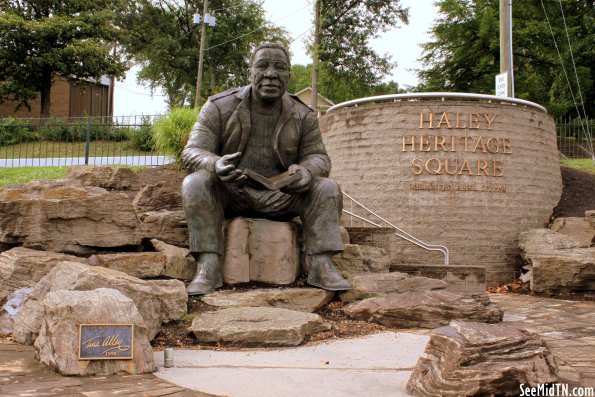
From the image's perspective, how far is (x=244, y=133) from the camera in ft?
20.0

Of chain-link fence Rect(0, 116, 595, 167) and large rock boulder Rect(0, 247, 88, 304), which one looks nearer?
large rock boulder Rect(0, 247, 88, 304)

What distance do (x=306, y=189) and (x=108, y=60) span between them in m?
20.5

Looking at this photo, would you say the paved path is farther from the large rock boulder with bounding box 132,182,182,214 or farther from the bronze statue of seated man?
the large rock boulder with bounding box 132,182,182,214

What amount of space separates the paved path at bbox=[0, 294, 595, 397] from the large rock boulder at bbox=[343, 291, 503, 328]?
0.37 metres

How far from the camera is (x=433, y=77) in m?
25.0

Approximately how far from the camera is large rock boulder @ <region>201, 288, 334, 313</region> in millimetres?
5336

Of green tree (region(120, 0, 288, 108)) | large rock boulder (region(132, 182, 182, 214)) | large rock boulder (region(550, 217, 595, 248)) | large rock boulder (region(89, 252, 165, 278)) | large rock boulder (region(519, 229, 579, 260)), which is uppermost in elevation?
green tree (region(120, 0, 288, 108))

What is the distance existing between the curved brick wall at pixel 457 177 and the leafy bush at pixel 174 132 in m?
3.41

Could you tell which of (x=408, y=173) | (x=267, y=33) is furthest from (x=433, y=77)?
(x=408, y=173)

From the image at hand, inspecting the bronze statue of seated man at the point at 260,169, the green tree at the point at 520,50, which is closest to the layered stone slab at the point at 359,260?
the bronze statue of seated man at the point at 260,169

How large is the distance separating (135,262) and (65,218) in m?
0.74

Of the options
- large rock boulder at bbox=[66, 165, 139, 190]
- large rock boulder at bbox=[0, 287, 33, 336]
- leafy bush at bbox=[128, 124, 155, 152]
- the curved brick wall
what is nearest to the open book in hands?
large rock boulder at bbox=[0, 287, 33, 336]

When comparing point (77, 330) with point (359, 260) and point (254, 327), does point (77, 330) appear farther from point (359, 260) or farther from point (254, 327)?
point (359, 260)

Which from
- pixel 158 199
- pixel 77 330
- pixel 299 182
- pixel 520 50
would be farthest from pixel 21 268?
pixel 520 50
